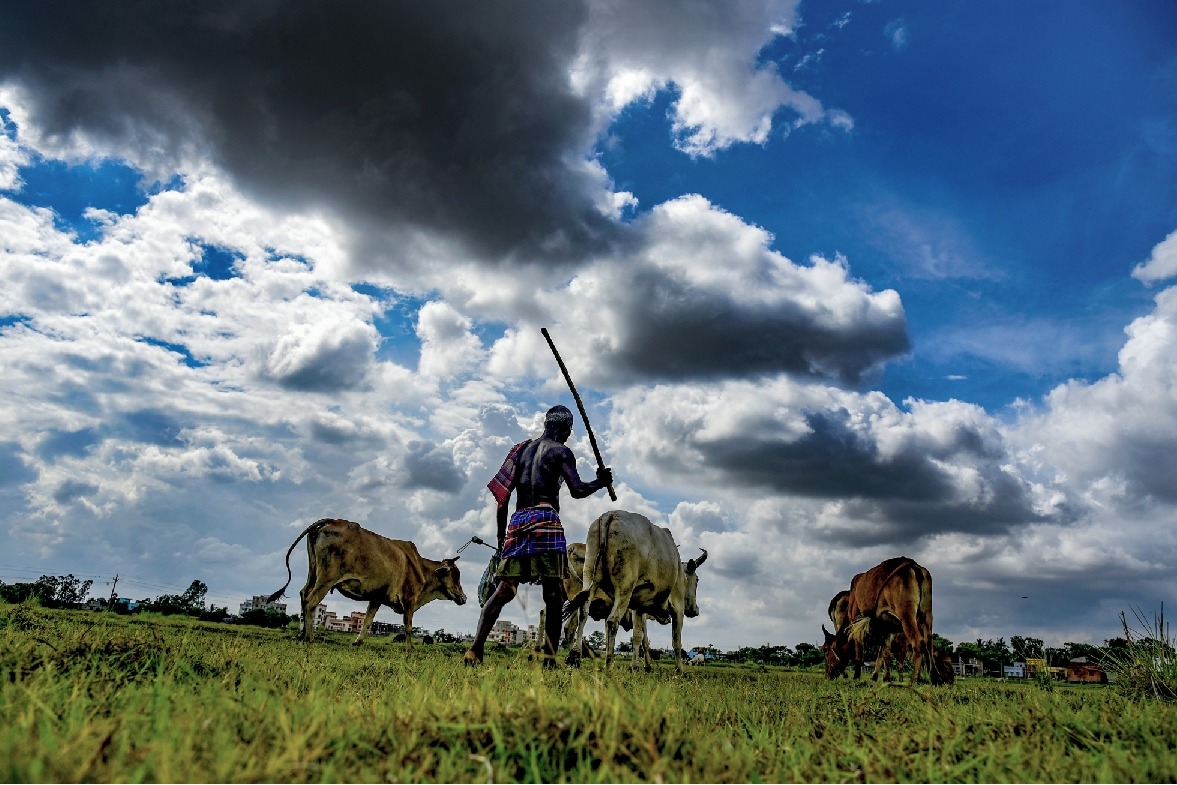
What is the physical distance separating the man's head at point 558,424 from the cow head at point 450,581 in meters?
11.6

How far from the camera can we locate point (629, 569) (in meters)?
11.0

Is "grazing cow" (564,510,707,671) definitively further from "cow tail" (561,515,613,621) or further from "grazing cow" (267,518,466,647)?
"grazing cow" (267,518,466,647)

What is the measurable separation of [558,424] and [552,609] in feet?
6.84

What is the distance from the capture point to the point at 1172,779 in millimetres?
3068

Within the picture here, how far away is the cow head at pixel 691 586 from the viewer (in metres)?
15.9

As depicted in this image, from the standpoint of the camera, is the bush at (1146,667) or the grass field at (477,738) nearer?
the grass field at (477,738)

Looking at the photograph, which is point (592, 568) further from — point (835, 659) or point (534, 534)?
point (835, 659)

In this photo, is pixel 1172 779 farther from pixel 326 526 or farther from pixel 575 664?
pixel 326 526

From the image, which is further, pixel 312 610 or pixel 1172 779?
pixel 312 610

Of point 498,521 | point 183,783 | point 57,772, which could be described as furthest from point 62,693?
point 498,521

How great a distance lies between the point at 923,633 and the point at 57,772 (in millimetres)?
13192

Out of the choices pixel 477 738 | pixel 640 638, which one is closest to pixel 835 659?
pixel 640 638

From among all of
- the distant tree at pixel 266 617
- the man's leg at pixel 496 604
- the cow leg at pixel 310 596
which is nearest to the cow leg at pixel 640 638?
the man's leg at pixel 496 604

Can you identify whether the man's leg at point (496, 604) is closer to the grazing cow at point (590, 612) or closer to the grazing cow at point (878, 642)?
the grazing cow at point (590, 612)
